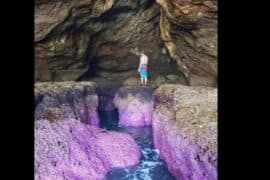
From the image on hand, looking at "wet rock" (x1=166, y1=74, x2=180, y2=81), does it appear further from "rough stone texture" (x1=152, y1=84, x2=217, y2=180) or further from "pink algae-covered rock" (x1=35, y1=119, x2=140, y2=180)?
"pink algae-covered rock" (x1=35, y1=119, x2=140, y2=180)

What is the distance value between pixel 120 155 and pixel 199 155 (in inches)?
156

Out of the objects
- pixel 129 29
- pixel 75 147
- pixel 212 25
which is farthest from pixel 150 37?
pixel 75 147

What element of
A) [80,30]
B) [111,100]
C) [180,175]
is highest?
[80,30]

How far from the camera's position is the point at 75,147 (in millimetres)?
9586

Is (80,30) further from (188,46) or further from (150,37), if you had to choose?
(188,46)

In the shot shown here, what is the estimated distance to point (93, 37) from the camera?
1892cm

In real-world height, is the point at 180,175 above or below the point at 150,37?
below

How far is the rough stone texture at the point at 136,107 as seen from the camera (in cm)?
1748

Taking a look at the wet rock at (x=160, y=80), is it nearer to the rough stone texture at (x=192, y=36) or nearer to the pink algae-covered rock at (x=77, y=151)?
the rough stone texture at (x=192, y=36)

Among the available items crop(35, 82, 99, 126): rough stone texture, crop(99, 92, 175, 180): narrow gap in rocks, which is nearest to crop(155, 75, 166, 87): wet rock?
crop(35, 82, 99, 126): rough stone texture

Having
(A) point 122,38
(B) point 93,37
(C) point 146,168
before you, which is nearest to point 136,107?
(A) point 122,38

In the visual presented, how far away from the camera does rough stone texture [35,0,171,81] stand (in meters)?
15.6
